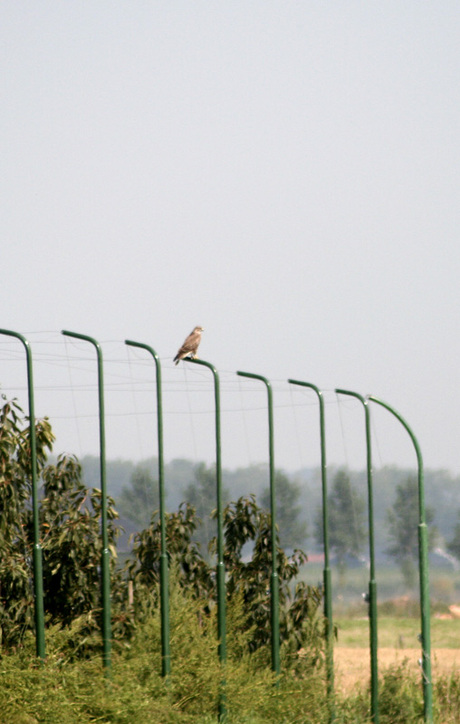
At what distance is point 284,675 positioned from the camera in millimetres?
18750

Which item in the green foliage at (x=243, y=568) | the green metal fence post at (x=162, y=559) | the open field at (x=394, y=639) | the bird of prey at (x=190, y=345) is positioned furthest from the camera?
the open field at (x=394, y=639)

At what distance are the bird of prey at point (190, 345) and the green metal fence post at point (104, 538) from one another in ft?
6.38

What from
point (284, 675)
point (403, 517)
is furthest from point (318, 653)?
point (403, 517)

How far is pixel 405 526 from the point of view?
5897cm

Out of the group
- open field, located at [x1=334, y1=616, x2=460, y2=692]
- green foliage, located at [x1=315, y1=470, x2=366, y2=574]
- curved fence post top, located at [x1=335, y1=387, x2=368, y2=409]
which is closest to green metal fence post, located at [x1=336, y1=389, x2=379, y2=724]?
curved fence post top, located at [x1=335, y1=387, x2=368, y2=409]

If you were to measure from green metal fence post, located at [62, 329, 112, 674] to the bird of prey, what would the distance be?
1945 millimetres

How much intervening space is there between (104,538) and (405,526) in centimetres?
4475

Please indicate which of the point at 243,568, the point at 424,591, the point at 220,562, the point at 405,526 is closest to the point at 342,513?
the point at 405,526

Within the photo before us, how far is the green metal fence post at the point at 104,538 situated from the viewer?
51.6ft

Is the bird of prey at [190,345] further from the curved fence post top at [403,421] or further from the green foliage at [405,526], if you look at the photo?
the green foliage at [405,526]

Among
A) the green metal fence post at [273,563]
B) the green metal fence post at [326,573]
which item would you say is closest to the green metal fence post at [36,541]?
the green metal fence post at [273,563]

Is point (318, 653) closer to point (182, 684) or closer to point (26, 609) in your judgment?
point (182, 684)

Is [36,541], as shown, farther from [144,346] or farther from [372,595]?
[372,595]

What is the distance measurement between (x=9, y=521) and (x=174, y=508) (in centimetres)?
661
